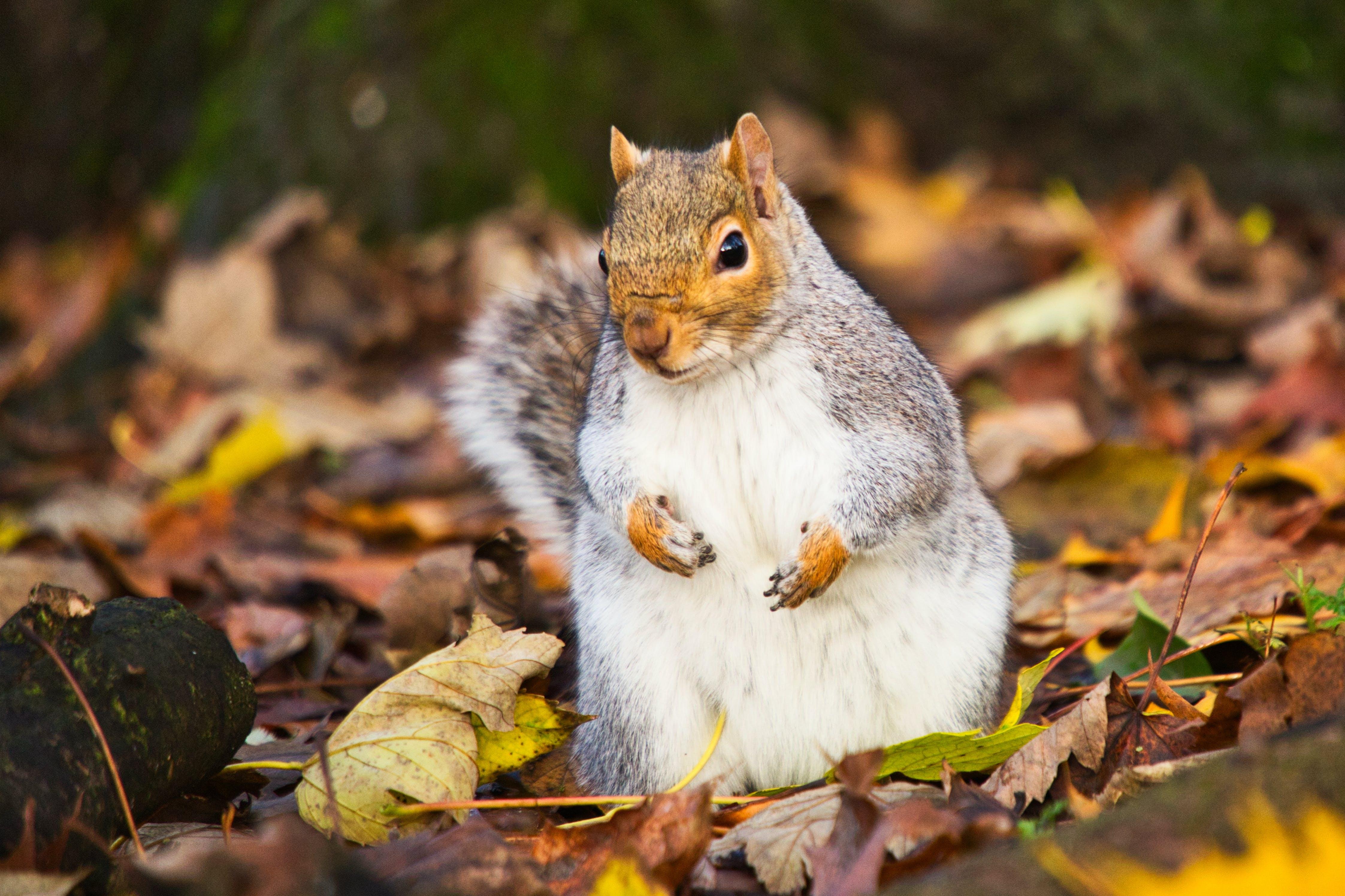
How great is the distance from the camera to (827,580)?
192 centimetres

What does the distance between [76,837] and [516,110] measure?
4.23 metres

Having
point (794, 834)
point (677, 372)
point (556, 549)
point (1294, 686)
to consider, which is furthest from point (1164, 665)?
point (556, 549)

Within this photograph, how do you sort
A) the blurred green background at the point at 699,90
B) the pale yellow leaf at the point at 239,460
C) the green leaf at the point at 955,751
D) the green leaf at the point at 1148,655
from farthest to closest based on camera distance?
the blurred green background at the point at 699,90 → the pale yellow leaf at the point at 239,460 → the green leaf at the point at 1148,655 → the green leaf at the point at 955,751

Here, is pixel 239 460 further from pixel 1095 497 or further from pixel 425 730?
pixel 1095 497

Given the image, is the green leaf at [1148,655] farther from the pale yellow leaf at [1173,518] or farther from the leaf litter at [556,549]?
the pale yellow leaf at [1173,518]

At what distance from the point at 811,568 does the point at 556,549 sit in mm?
955

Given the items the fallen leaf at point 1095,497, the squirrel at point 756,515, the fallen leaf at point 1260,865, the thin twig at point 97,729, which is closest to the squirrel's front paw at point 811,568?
the squirrel at point 756,515

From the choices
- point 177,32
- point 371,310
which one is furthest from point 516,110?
point 177,32

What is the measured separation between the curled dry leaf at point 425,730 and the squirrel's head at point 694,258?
52 cm

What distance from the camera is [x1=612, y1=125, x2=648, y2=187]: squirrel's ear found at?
7.07 feet

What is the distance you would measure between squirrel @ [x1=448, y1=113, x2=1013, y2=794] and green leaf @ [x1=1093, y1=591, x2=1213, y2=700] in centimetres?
26

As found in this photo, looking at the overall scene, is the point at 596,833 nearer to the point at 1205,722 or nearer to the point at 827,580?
the point at 827,580

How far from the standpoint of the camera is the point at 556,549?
272cm

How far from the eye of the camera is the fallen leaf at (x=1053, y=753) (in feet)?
5.78
